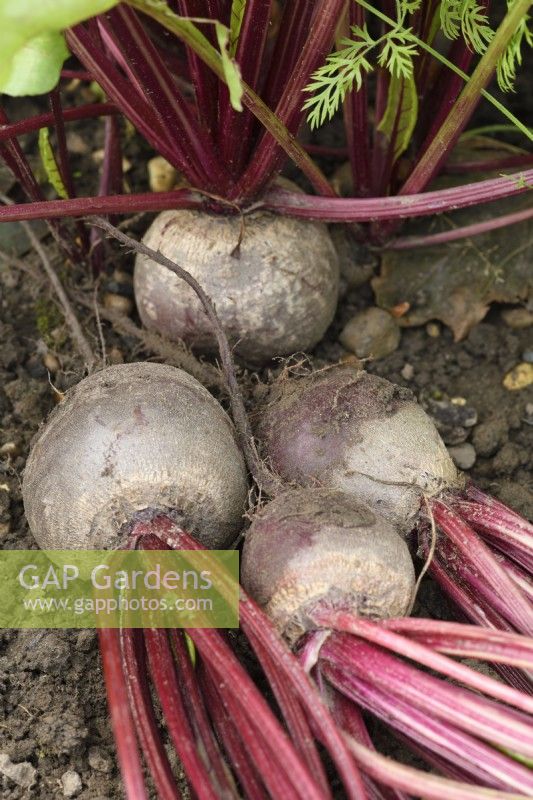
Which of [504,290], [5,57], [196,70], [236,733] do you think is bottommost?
[236,733]

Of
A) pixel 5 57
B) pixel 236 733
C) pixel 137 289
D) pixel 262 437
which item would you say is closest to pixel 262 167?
pixel 137 289

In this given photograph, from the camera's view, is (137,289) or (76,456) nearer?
(76,456)

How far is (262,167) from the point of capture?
2.70 meters

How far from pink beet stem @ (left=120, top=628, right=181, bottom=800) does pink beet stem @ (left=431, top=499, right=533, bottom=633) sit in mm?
933

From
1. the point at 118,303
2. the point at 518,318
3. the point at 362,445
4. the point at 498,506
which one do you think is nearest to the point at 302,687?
the point at 362,445

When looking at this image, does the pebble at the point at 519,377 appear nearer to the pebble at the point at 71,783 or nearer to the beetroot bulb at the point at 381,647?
the beetroot bulb at the point at 381,647

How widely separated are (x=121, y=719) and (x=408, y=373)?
1766mm

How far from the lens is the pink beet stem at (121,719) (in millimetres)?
1886

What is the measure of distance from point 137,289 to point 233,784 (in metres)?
1.73

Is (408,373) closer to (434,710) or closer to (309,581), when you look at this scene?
(309,581)

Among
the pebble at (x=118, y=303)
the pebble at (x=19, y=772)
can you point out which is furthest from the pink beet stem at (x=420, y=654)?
the pebble at (x=118, y=303)

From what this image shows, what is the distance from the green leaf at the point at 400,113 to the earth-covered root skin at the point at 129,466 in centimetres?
124

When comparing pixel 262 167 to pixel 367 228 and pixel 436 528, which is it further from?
pixel 436 528

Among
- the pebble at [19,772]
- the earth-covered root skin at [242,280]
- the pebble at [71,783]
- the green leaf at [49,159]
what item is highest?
the green leaf at [49,159]
